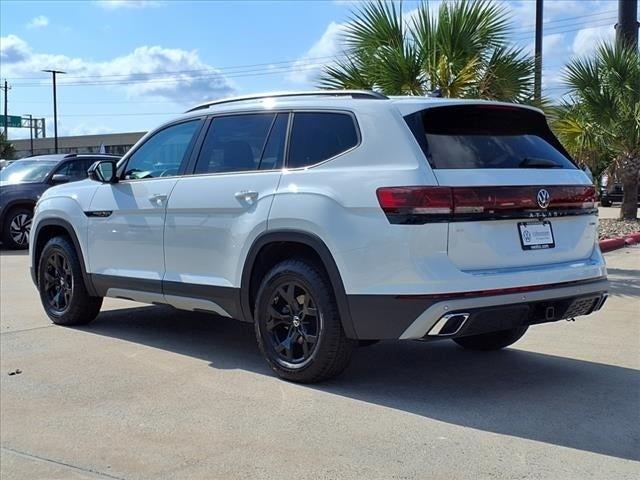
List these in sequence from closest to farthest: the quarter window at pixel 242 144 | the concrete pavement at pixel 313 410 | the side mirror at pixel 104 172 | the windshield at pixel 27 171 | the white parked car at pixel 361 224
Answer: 1. the concrete pavement at pixel 313 410
2. the white parked car at pixel 361 224
3. the quarter window at pixel 242 144
4. the side mirror at pixel 104 172
5. the windshield at pixel 27 171

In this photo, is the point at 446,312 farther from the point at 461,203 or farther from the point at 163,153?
the point at 163,153

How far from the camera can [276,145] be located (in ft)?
17.6

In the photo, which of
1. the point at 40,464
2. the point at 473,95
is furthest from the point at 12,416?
the point at 473,95

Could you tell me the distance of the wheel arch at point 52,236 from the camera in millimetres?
6812

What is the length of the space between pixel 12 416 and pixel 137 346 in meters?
1.76

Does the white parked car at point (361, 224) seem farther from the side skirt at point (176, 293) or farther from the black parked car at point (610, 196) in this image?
the black parked car at point (610, 196)

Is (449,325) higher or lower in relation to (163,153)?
lower

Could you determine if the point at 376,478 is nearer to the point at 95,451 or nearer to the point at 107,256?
the point at 95,451

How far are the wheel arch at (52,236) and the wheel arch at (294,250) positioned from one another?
2.05 m

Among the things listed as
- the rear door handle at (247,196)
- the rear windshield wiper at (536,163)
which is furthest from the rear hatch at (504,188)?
the rear door handle at (247,196)

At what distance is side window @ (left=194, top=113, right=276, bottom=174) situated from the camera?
5.52m

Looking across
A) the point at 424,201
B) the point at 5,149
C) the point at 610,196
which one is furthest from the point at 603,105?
the point at 5,149

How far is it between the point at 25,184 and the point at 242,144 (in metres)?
9.91

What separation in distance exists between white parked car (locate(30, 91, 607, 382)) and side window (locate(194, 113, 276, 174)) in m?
0.01
